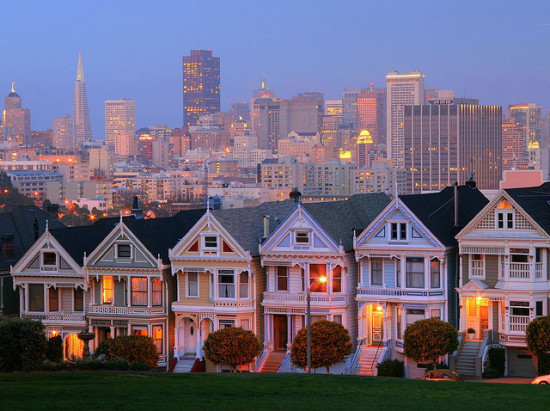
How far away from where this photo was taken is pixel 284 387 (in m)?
34.0

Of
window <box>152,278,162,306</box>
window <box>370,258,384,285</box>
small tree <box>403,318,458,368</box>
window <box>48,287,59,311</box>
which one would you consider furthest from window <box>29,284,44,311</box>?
small tree <box>403,318,458,368</box>

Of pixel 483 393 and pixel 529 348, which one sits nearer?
pixel 483 393

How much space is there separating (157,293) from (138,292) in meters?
0.68

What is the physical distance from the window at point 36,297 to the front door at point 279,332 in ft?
29.8

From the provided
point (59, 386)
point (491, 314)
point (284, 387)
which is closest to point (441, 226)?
point (491, 314)

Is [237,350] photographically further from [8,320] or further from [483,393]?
[483,393]

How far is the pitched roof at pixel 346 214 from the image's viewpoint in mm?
47625

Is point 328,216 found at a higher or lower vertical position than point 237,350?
higher

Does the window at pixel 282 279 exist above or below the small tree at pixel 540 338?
above

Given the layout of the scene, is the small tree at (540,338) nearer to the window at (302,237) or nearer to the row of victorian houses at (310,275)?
the row of victorian houses at (310,275)

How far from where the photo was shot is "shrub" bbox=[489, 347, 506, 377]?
145 ft

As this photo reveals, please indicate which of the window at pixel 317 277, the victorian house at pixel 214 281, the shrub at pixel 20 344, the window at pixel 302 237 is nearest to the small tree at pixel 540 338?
the window at pixel 317 277

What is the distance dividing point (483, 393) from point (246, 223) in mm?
17569

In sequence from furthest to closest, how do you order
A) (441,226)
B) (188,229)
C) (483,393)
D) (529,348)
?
1. (188,229)
2. (441,226)
3. (529,348)
4. (483,393)
